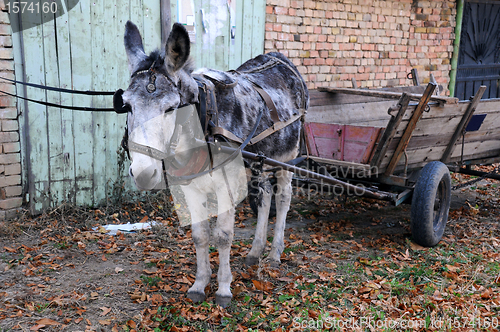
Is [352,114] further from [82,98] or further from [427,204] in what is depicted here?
[82,98]

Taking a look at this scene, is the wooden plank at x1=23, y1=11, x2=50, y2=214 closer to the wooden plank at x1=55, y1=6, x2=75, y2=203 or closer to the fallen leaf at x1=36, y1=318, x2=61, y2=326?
the wooden plank at x1=55, y1=6, x2=75, y2=203

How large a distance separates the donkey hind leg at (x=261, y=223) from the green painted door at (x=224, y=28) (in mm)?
2293

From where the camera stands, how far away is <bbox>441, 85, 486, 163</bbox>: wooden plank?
4.66 m

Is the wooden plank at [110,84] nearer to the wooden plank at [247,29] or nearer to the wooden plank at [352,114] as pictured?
the wooden plank at [247,29]

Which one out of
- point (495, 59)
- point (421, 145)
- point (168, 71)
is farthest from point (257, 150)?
point (495, 59)

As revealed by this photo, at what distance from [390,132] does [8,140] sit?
13.2 ft

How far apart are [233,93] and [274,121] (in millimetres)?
600

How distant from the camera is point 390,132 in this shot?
4289 mm

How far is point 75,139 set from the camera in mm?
5277

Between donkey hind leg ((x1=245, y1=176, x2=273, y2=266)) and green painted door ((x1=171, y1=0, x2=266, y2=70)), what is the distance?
90.3 inches

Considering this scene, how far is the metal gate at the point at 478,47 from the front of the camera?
9.66m

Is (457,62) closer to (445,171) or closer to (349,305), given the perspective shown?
(445,171)

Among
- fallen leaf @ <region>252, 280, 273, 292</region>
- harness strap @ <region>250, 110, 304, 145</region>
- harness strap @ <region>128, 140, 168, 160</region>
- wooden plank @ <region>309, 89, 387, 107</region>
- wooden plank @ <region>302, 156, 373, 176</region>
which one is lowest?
fallen leaf @ <region>252, 280, 273, 292</region>

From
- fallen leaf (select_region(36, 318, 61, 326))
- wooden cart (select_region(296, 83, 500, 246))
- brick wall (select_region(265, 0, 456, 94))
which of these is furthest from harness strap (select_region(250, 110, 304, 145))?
brick wall (select_region(265, 0, 456, 94))
